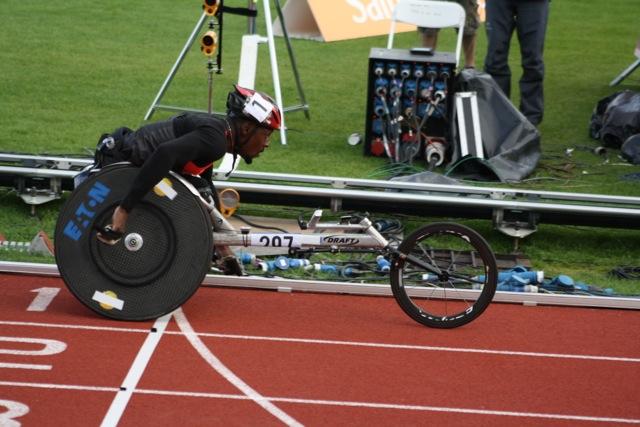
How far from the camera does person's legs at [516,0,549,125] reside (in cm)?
1113

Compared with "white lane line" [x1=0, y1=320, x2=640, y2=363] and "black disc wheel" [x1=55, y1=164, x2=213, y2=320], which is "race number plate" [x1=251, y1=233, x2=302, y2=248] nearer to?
"black disc wheel" [x1=55, y1=164, x2=213, y2=320]

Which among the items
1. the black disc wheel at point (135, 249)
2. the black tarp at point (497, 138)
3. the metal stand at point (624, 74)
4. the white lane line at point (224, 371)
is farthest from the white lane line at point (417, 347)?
the metal stand at point (624, 74)

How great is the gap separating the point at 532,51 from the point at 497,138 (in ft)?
3.72

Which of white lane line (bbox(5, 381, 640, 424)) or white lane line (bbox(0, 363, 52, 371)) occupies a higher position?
white lane line (bbox(5, 381, 640, 424))

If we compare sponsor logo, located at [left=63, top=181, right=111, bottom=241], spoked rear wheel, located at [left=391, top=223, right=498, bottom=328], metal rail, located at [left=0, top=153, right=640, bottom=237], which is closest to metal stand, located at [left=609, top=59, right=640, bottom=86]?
metal rail, located at [left=0, top=153, right=640, bottom=237]

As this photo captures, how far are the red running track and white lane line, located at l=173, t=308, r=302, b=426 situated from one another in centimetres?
1

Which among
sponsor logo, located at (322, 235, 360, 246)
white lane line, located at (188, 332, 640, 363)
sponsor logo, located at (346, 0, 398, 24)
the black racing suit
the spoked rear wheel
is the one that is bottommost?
white lane line, located at (188, 332, 640, 363)

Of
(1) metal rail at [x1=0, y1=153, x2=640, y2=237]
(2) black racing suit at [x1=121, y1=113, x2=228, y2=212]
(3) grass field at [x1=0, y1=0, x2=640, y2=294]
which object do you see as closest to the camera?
(2) black racing suit at [x1=121, y1=113, x2=228, y2=212]

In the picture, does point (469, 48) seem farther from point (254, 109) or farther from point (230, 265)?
point (254, 109)

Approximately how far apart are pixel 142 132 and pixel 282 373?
164 centimetres

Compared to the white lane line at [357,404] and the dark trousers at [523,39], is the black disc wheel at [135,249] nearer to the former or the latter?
the white lane line at [357,404]

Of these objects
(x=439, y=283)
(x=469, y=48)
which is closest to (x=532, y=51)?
(x=469, y=48)

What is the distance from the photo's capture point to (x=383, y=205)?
8.99m

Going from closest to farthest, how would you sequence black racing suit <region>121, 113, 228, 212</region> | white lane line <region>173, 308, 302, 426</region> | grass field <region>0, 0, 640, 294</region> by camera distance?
white lane line <region>173, 308, 302, 426</region> < black racing suit <region>121, 113, 228, 212</region> < grass field <region>0, 0, 640, 294</region>
